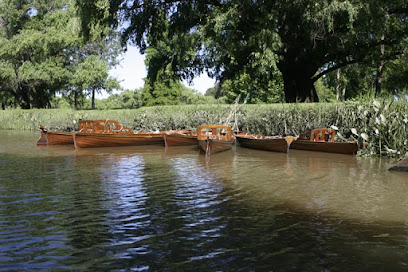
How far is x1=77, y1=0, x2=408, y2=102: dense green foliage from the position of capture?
19453mm

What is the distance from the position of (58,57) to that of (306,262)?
42.9 metres

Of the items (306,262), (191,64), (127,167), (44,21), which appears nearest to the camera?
(306,262)

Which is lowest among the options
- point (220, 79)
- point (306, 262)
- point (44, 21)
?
point (306, 262)

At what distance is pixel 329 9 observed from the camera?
61.6 feet

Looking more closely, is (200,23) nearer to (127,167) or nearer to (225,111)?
(225,111)

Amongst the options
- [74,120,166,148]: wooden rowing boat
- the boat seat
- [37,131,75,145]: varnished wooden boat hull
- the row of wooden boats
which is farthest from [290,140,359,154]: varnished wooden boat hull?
[37,131,75,145]: varnished wooden boat hull

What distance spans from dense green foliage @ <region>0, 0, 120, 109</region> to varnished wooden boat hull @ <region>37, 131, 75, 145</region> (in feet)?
59.5

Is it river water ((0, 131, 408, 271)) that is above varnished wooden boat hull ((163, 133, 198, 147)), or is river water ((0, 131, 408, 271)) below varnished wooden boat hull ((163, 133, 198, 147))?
below

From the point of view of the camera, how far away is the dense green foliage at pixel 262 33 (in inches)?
766

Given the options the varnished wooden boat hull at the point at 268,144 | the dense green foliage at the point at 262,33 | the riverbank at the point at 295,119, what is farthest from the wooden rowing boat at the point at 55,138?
the varnished wooden boat hull at the point at 268,144

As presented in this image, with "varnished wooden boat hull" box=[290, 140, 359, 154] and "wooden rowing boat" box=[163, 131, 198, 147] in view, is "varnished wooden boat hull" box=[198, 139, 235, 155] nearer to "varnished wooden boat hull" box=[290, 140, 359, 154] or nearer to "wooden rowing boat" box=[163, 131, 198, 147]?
"wooden rowing boat" box=[163, 131, 198, 147]

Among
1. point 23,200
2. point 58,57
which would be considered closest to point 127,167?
point 23,200

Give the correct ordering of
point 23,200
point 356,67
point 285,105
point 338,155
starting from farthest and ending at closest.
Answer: point 356,67
point 285,105
point 338,155
point 23,200

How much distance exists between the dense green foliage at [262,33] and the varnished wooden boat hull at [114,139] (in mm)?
5680
